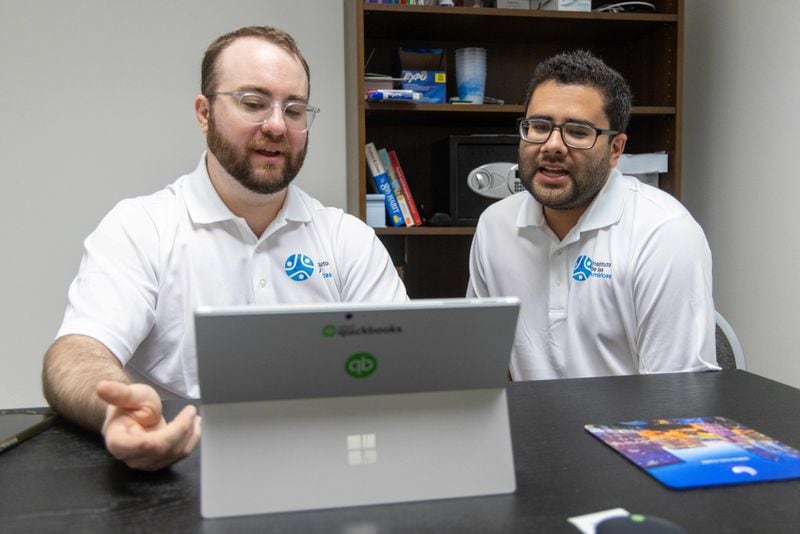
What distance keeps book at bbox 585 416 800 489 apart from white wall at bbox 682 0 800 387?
138 cm

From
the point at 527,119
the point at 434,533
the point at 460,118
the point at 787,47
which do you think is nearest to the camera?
the point at 434,533

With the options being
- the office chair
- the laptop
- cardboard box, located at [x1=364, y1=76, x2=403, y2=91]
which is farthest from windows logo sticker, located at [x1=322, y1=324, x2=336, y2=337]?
cardboard box, located at [x1=364, y1=76, x2=403, y2=91]

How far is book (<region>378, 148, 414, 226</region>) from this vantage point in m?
2.38

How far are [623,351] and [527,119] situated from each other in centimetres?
61

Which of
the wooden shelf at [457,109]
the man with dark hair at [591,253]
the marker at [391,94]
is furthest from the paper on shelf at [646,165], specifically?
the marker at [391,94]

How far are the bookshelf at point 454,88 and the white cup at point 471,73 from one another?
0.08 meters

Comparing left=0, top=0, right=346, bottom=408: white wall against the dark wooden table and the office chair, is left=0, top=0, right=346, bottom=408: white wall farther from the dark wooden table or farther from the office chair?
the office chair

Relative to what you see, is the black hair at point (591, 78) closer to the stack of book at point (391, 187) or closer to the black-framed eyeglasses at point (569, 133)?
the black-framed eyeglasses at point (569, 133)

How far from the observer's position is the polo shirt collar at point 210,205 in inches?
58.1

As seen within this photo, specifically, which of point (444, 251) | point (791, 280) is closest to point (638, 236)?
point (791, 280)

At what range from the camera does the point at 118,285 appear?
1313mm

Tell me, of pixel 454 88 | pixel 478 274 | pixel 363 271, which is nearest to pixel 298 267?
pixel 363 271

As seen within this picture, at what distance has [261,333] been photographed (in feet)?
2.22

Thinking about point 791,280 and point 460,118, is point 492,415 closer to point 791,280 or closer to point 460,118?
point 791,280
